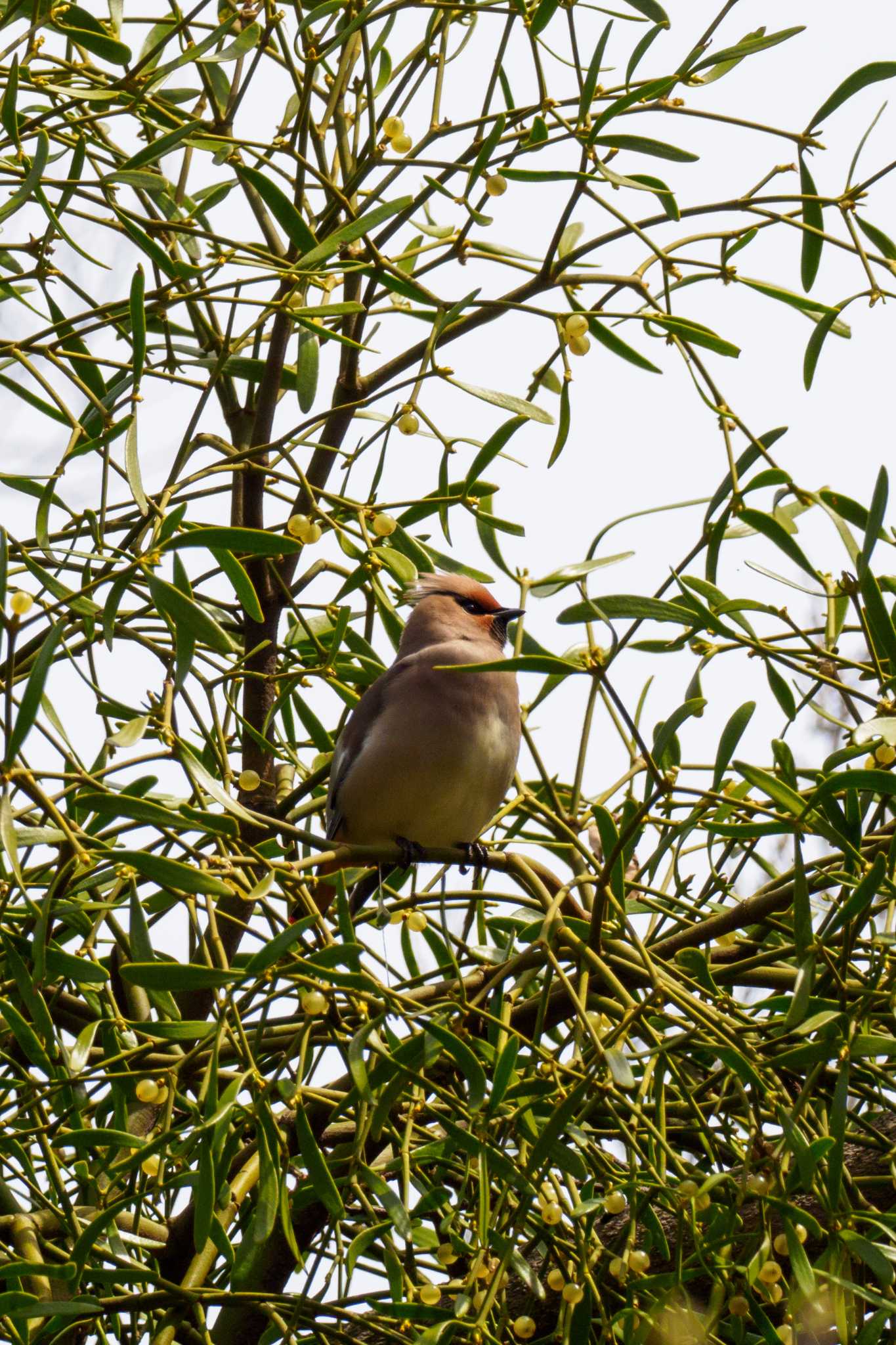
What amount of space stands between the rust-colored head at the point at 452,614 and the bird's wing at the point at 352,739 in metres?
0.31

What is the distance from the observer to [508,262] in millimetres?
1560

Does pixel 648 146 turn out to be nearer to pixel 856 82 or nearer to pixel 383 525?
pixel 856 82

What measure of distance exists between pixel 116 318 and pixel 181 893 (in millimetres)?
684

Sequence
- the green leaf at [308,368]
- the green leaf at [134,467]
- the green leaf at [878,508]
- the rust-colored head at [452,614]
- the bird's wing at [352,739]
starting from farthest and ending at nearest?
the rust-colored head at [452,614] < the bird's wing at [352,739] < the green leaf at [308,368] < the green leaf at [134,467] < the green leaf at [878,508]

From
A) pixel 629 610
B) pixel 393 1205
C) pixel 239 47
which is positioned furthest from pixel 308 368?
pixel 393 1205

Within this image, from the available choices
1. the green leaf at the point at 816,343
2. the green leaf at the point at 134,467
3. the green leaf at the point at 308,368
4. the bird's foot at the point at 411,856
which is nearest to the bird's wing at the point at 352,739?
the bird's foot at the point at 411,856

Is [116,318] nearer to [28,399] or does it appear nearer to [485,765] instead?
[28,399]

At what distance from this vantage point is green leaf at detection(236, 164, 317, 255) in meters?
1.44

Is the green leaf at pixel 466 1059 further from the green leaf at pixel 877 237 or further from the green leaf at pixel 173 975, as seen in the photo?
the green leaf at pixel 877 237

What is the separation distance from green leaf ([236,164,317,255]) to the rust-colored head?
4.15 feet

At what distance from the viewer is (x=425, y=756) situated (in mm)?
2447

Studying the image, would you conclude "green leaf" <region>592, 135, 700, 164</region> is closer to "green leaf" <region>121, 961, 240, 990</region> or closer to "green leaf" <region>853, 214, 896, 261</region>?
"green leaf" <region>853, 214, 896, 261</region>

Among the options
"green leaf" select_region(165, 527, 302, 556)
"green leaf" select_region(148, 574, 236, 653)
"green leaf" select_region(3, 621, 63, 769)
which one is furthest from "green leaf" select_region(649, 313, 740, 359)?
"green leaf" select_region(3, 621, 63, 769)

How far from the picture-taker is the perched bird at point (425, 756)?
Result: 2.32 meters
